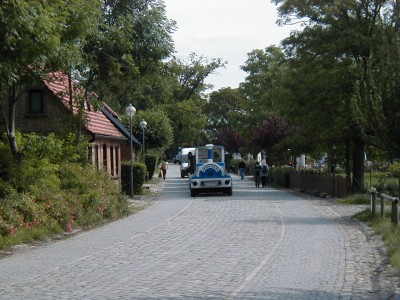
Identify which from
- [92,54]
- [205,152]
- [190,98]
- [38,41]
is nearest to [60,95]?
[92,54]

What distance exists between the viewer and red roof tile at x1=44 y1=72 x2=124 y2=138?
2370 centimetres

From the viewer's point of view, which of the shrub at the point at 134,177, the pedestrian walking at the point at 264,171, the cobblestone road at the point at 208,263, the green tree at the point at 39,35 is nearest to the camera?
the cobblestone road at the point at 208,263

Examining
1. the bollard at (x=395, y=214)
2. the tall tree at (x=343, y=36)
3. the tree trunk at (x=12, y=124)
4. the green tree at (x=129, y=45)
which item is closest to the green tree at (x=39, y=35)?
the tree trunk at (x=12, y=124)

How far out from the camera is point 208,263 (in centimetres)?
1317

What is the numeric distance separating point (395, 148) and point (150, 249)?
6.14 meters

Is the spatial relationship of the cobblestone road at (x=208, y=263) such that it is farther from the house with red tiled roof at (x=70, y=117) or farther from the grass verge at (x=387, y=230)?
the house with red tiled roof at (x=70, y=117)

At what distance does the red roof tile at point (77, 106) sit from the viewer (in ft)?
77.8

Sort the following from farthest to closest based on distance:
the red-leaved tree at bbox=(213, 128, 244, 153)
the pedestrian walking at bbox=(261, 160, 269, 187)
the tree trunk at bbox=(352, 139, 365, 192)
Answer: the red-leaved tree at bbox=(213, 128, 244, 153), the pedestrian walking at bbox=(261, 160, 269, 187), the tree trunk at bbox=(352, 139, 365, 192)

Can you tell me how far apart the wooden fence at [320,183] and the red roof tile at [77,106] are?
1088 cm

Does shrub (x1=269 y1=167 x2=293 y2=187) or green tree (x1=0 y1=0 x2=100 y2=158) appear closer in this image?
green tree (x1=0 y1=0 x2=100 y2=158)

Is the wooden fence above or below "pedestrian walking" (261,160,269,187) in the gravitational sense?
below

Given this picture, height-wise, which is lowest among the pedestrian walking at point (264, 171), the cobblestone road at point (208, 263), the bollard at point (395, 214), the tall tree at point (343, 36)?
the cobblestone road at point (208, 263)

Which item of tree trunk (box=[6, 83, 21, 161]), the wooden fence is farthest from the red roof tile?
the wooden fence

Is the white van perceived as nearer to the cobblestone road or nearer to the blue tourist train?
the blue tourist train
